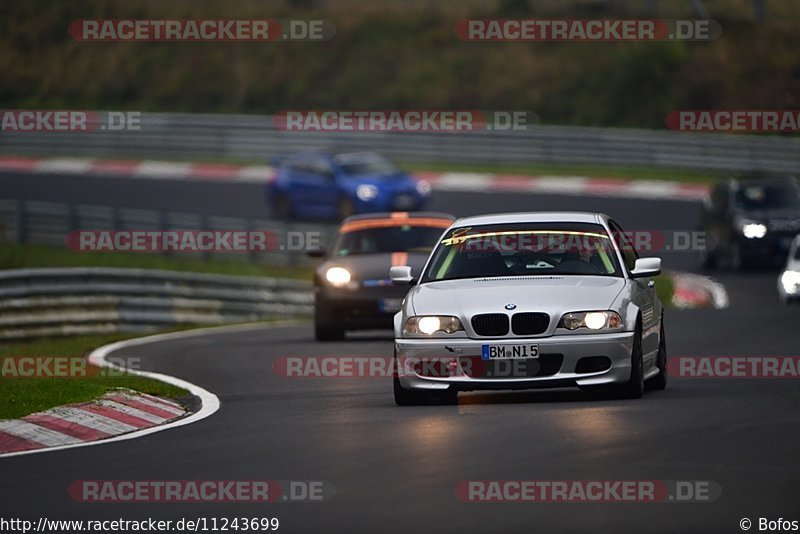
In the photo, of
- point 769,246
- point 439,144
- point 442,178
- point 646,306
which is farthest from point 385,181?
point 646,306

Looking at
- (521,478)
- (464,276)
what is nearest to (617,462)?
(521,478)

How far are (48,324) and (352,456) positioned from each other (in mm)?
15276

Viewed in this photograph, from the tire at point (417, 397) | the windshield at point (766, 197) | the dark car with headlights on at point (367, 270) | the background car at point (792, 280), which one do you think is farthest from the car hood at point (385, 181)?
the tire at point (417, 397)

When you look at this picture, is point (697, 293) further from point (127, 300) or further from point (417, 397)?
point (417, 397)

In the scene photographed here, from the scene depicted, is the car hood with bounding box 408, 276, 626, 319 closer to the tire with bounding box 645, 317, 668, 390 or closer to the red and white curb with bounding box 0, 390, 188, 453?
the tire with bounding box 645, 317, 668, 390

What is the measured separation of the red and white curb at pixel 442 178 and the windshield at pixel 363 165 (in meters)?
2.84

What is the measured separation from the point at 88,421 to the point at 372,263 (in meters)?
8.52

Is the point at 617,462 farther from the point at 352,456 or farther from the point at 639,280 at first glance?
the point at 639,280

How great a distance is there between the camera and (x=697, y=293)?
31922 mm

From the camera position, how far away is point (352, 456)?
36.4ft

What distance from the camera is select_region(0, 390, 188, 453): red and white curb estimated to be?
12734 millimetres

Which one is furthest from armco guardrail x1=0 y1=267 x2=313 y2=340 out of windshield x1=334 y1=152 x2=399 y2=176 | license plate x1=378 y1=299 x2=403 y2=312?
windshield x1=334 y1=152 x2=399 y2=176

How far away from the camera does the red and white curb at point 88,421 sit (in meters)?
12.7

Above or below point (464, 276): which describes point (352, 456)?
below
